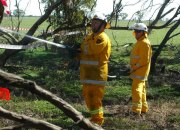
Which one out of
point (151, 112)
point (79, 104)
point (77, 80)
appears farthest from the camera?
point (77, 80)

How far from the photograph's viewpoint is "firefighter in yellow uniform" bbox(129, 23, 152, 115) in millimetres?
7441

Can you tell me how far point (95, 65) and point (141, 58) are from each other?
138 centimetres

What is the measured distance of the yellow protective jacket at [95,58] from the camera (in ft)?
21.0

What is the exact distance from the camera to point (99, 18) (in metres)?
6.49

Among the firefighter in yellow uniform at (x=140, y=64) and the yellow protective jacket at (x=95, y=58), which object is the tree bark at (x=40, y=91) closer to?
the yellow protective jacket at (x=95, y=58)

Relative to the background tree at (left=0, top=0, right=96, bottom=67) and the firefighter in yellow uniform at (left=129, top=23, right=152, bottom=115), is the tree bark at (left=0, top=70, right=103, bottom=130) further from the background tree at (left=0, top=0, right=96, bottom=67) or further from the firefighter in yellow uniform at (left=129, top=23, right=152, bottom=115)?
the background tree at (left=0, top=0, right=96, bottom=67)

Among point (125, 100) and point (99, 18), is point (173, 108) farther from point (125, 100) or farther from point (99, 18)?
point (99, 18)

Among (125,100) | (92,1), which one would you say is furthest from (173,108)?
(92,1)

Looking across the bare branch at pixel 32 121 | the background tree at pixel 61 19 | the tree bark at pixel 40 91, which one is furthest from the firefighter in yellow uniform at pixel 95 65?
the bare branch at pixel 32 121

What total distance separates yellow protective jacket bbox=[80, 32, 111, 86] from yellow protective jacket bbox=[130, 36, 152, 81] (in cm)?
116

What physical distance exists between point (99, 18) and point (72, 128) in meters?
1.77

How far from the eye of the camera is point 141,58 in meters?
7.54

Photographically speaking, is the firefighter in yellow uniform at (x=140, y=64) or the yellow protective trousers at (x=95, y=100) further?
the firefighter in yellow uniform at (x=140, y=64)

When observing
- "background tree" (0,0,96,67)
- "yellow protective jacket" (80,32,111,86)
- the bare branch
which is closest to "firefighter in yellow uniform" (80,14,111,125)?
"yellow protective jacket" (80,32,111,86)
